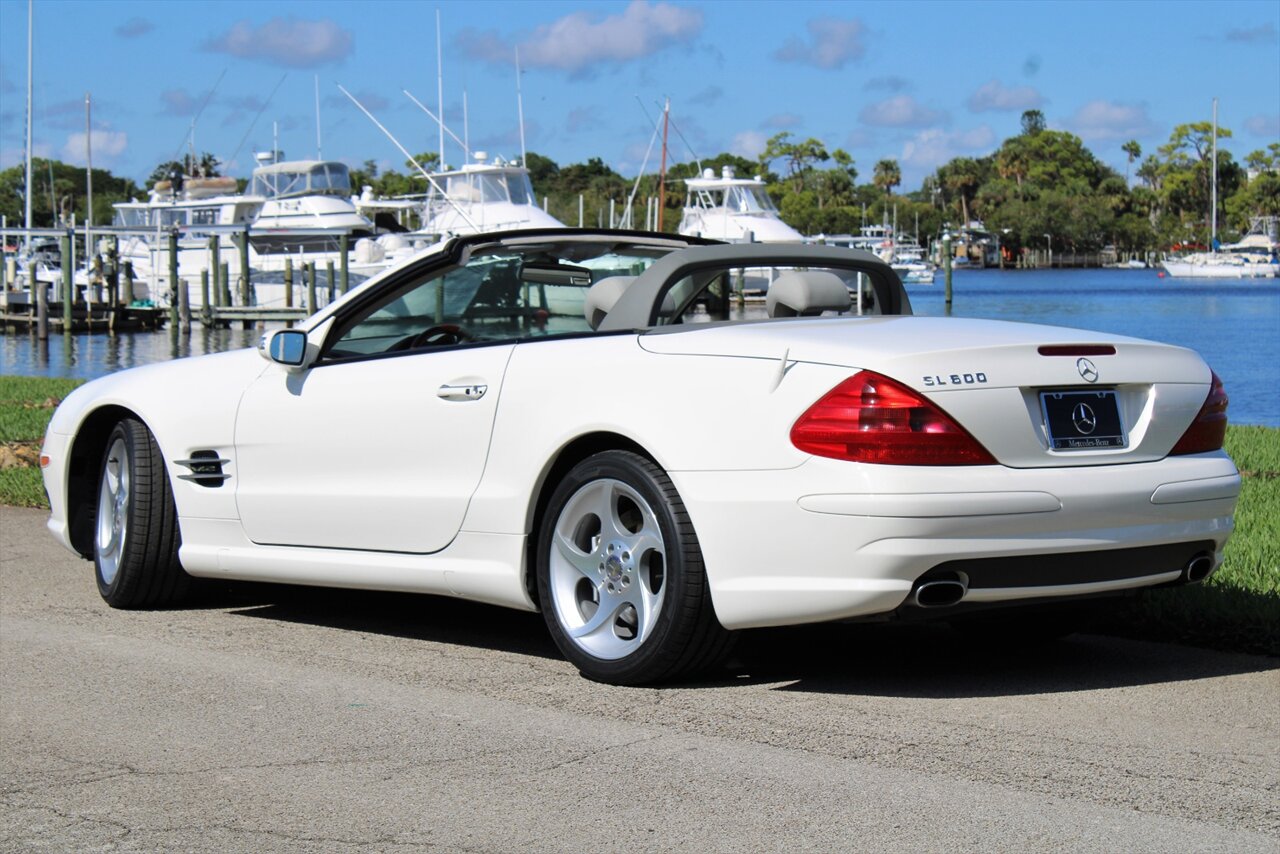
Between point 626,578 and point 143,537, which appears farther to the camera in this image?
point 143,537

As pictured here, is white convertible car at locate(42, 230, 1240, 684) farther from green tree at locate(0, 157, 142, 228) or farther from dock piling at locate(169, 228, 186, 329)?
green tree at locate(0, 157, 142, 228)

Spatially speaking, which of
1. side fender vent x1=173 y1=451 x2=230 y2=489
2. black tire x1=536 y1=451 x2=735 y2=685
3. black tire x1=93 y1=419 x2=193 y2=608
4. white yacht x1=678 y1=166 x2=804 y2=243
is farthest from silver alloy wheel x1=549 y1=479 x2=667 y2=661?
white yacht x1=678 y1=166 x2=804 y2=243

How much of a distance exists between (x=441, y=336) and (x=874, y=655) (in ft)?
6.35

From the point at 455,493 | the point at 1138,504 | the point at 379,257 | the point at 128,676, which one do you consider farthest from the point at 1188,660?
the point at 379,257

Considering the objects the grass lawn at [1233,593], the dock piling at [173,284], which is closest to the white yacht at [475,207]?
the dock piling at [173,284]

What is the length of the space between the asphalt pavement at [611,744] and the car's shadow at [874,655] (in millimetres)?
18

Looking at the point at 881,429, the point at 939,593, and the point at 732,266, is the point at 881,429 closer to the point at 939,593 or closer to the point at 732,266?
the point at 939,593

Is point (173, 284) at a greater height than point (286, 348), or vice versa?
point (173, 284)

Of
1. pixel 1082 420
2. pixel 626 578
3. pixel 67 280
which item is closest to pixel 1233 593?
pixel 1082 420

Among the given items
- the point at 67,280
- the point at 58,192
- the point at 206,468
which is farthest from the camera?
the point at 58,192

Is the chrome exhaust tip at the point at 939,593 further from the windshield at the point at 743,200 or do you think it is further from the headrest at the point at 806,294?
the windshield at the point at 743,200

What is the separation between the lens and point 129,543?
22.4ft

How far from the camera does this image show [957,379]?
195 inches

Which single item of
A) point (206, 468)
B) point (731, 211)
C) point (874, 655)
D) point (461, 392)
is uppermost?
point (731, 211)
